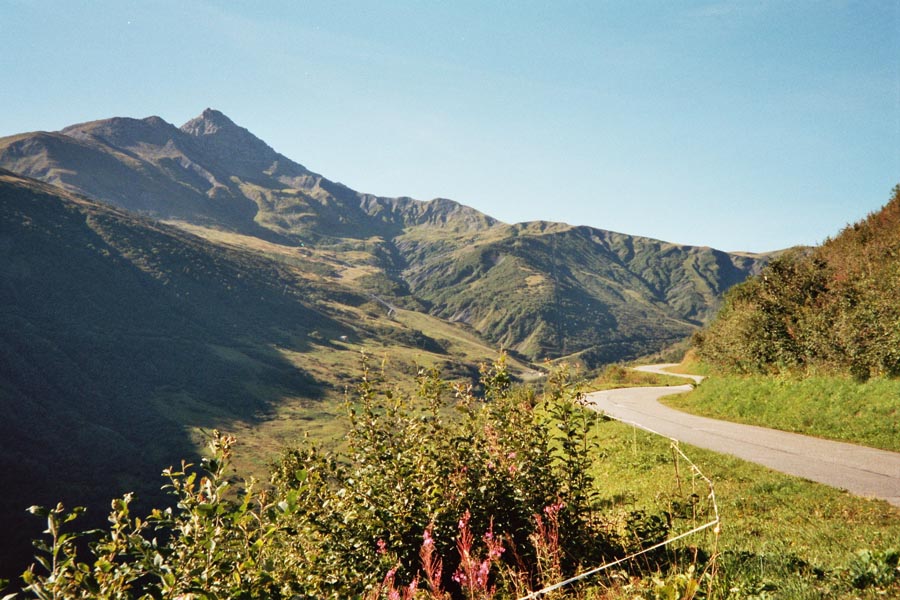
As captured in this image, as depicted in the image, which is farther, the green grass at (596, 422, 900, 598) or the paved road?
the paved road

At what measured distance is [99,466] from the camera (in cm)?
14162

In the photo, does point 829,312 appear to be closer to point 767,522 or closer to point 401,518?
point 767,522

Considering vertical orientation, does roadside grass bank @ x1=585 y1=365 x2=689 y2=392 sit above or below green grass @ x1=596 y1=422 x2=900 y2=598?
below

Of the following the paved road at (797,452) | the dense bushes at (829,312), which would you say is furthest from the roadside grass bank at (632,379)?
the paved road at (797,452)

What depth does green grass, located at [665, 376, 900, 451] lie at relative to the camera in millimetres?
16531

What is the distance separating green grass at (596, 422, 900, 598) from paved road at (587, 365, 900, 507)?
2.90 ft

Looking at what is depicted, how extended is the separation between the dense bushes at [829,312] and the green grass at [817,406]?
98cm

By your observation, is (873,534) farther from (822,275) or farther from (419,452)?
(822,275)

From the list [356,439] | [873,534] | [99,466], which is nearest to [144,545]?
[356,439]

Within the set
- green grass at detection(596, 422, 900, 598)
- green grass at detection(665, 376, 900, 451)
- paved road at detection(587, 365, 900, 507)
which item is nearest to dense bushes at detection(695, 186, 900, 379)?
green grass at detection(665, 376, 900, 451)

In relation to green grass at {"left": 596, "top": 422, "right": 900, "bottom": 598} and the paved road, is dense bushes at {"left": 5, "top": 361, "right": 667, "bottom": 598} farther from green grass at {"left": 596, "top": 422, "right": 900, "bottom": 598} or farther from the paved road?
the paved road

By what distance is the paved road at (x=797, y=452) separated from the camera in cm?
1173

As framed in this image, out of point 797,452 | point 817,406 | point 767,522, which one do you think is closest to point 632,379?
point 817,406

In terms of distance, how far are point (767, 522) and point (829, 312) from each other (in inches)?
675
